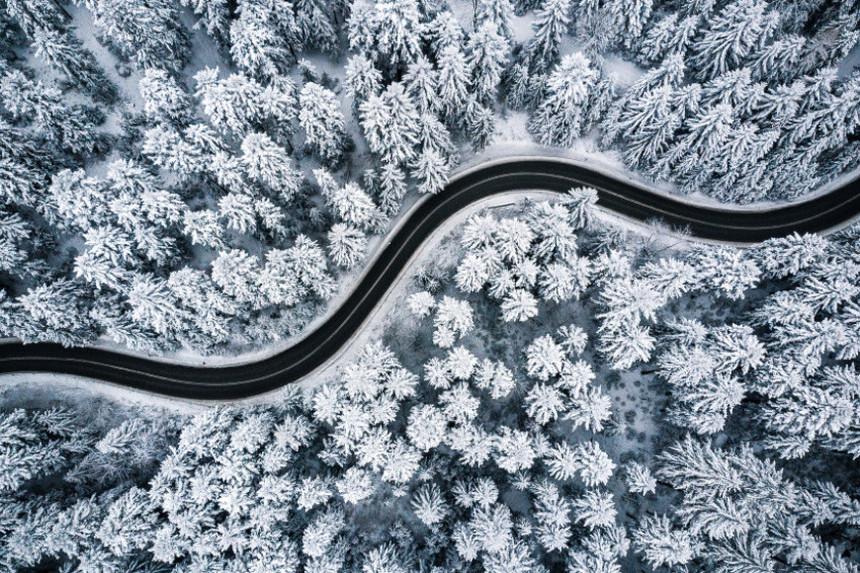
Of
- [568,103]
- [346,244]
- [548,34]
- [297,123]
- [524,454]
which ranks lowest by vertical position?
[524,454]

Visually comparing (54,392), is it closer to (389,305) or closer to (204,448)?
(204,448)

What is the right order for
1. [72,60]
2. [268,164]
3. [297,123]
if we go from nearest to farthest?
[268,164]
[72,60]
[297,123]

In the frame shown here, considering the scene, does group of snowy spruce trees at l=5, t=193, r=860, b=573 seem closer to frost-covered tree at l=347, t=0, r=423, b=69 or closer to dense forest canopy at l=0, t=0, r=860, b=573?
dense forest canopy at l=0, t=0, r=860, b=573

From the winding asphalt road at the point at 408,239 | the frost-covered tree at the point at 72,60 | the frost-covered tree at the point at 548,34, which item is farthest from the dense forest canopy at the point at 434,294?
the winding asphalt road at the point at 408,239

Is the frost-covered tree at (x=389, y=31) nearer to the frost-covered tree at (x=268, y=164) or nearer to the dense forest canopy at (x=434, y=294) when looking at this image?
the dense forest canopy at (x=434, y=294)

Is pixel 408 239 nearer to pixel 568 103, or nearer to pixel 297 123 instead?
pixel 297 123

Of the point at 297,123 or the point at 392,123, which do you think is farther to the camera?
the point at 297,123


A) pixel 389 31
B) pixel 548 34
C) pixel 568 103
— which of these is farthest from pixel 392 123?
pixel 548 34

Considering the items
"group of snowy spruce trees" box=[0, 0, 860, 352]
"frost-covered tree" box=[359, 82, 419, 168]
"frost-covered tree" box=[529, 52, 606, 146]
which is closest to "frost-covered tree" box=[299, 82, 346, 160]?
"group of snowy spruce trees" box=[0, 0, 860, 352]
